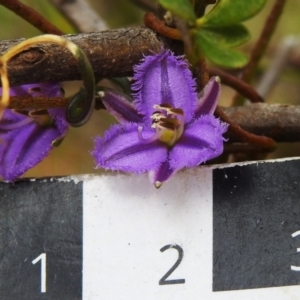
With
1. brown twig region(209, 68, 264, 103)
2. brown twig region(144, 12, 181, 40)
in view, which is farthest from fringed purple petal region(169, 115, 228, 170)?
brown twig region(209, 68, 264, 103)

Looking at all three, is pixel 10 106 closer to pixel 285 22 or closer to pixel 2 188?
pixel 2 188

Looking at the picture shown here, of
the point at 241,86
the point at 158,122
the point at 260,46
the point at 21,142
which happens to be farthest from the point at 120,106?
the point at 260,46

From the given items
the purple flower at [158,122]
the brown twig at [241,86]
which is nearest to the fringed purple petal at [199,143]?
the purple flower at [158,122]

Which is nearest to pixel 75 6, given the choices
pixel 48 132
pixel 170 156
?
pixel 48 132

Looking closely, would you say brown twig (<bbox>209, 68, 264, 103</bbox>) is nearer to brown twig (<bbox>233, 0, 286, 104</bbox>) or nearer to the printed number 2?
brown twig (<bbox>233, 0, 286, 104</bbox>)

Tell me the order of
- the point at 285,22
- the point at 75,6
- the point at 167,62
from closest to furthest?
the point at 167,62 < the point at 75,6 < the point at 285,22

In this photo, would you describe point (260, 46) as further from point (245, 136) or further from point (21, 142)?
point (21, 142)
